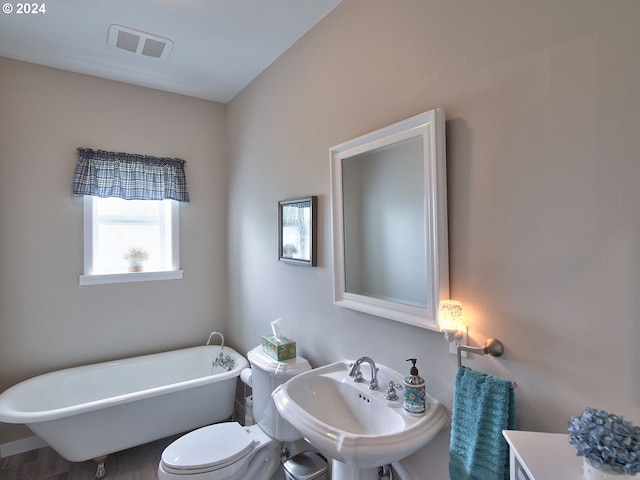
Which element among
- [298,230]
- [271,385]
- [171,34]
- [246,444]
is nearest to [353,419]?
[271,385]

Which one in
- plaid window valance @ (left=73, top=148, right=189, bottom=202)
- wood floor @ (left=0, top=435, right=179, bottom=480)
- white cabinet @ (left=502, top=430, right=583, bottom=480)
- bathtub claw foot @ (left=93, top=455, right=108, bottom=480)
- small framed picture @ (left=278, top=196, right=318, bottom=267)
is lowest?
wood floor @ (left=0, top=435, right=179, bottom=480)

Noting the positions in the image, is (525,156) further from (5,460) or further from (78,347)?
(5,460)

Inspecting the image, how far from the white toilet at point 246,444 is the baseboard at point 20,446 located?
1402 millimetres

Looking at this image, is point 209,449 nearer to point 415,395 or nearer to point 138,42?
point 415,395

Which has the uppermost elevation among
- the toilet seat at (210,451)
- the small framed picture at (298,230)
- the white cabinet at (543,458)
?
the small framed picture at (298,230)

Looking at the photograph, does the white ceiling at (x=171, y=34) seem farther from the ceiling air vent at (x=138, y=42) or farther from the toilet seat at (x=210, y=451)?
the toilet seat at (x=210, y=451)

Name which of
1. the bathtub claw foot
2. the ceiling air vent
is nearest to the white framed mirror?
the ceiling air vent

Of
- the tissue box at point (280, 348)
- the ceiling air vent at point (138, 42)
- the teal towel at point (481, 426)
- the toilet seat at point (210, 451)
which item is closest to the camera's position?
the teal towel at point (481, 426)

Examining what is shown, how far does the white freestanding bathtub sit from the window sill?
0.63 metres

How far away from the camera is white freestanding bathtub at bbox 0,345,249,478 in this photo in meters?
2.09

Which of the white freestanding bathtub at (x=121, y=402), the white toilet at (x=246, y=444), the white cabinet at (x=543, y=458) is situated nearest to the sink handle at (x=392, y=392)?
the white cabinet at (x=543, y=458)

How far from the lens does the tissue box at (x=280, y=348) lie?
2.03 metres

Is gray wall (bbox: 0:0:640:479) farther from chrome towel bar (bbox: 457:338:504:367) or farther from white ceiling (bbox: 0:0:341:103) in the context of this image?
white ceiling (bbox: 0:0:341:103)

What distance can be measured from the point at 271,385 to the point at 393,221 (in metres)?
1.19
